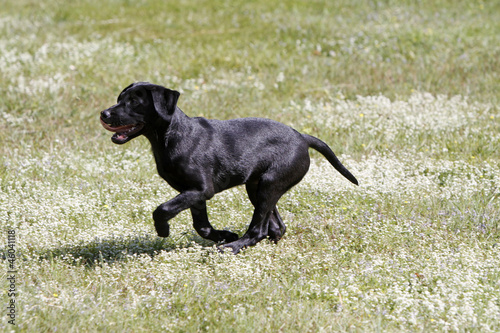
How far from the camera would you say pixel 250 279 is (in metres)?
5.19

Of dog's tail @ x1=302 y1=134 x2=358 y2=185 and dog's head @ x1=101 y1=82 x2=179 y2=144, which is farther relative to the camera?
dog's tail @ x1=302 y1=134 x2=358 y2=185

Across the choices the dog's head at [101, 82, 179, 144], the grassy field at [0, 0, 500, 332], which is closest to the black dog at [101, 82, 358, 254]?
the dog's head at [101, 82, 179, 144]

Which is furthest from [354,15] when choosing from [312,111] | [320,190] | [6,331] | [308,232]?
[6,331]

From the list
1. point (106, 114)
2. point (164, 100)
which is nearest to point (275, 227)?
point (164, 100)

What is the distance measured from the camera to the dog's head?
5.33 metres

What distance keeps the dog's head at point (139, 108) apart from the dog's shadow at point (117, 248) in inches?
42.1

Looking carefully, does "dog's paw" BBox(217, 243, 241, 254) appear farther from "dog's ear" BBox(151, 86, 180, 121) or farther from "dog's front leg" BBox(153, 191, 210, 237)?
"dog's ear" BBox(151, 86, 180, 121)

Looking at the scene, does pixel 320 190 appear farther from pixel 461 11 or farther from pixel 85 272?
pixel 461 11

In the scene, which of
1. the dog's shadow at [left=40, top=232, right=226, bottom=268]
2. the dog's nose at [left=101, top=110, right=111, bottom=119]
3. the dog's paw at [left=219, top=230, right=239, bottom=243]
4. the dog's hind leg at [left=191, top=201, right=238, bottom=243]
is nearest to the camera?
the dog's nose at [left=101, top=110, right=111, bottom=119]

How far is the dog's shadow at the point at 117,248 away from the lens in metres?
5.66

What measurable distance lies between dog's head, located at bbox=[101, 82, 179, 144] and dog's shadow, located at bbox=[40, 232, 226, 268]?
1.07 metres

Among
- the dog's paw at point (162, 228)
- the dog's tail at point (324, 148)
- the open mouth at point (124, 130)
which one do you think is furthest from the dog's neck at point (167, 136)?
the dog's tail at point (324, 148)

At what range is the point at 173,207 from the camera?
5.34 meters

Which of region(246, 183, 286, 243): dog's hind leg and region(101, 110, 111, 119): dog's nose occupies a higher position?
region(101, 110, 111, 119): dog's nose
